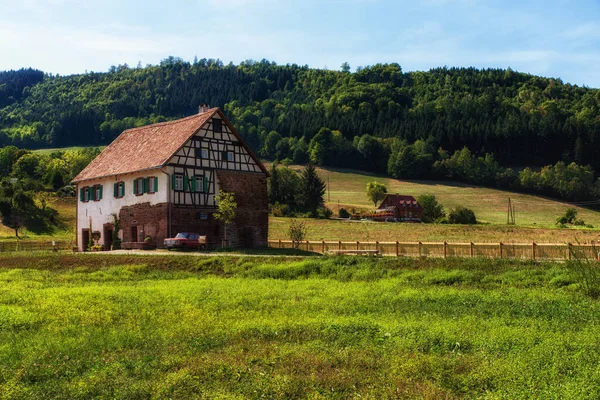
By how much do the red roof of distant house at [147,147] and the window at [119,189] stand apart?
0.91m

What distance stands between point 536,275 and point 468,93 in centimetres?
16968

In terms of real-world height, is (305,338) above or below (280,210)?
below

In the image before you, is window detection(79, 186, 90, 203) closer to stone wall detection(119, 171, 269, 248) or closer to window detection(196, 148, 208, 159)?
stone wall detection(119, 171, 269, 248)

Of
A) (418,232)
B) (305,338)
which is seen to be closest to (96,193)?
(418,232)

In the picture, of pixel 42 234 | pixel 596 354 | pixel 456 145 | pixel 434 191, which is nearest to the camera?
pixel 596 354

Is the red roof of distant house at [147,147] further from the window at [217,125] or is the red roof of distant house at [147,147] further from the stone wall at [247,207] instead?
the stone wall at [247,207]

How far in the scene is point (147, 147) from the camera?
5275cm

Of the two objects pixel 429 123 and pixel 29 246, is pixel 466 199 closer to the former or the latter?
pixel 429 123

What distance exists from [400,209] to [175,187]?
57.3m

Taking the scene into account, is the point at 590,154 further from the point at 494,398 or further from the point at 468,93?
the point at 494,398

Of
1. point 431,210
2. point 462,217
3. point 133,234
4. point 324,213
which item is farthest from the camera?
point 431,210

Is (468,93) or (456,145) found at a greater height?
(468,93)

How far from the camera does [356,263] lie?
34250mm

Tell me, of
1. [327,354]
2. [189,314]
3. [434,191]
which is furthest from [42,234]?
[434,191]
